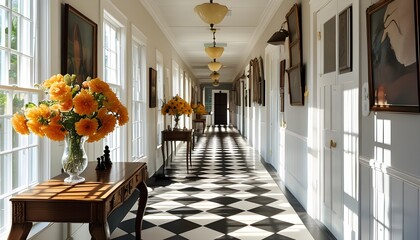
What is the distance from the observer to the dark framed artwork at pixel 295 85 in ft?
16.1

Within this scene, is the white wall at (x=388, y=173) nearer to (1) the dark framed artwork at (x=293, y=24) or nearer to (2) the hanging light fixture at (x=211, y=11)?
(1) the dark framed artwork at (x=293, y=24)

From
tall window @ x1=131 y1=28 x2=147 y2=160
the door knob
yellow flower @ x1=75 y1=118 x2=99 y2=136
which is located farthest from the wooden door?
yellow flower @ x1=75 y1=118 x2=99 y2=136

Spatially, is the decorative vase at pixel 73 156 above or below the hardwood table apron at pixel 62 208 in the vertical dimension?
above

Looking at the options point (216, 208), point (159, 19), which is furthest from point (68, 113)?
point (159, 19)

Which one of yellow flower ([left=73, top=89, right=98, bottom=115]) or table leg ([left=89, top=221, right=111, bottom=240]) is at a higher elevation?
yellow flower ([left=73, top=89, right=98, bottom=115])

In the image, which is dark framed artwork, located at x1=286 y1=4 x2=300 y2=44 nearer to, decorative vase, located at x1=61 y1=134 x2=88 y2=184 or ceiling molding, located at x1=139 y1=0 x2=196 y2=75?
ceiling molding, located at x1=139 y1=0 x2=196 y2=75

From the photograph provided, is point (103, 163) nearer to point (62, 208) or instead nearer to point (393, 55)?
point (62, 208)

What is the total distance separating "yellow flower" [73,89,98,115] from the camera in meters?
2.30

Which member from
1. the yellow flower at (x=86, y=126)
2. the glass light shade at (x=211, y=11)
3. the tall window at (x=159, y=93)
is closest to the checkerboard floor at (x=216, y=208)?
the tall window at (x=159, y=93)

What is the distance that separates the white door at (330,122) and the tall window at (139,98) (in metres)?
3.27

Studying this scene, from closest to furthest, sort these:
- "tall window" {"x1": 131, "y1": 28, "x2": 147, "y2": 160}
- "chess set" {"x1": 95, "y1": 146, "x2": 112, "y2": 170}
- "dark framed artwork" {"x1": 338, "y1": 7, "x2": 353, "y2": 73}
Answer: "chess set" {"x1": 95, "y1": 146, "x2": 112, "y2": 170}, "dark framed artwork" {"x1": 338, "y1": 7, "x2": 353, "y2": 73}, "tall window" {"x1": 131, "y1": 28, "x2": 147, "y2": 160}

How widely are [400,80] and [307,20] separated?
8.71 ft

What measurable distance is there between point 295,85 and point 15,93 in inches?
145

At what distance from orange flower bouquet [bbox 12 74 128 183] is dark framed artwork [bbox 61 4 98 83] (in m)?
0.75
